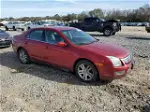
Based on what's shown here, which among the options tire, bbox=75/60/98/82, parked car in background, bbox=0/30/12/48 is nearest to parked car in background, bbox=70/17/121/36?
parked car in background, bbox=0/30/12/48

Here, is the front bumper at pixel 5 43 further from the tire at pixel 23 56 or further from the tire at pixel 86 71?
the tire at pixel 86 71

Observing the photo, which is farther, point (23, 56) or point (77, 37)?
point (23, 56)

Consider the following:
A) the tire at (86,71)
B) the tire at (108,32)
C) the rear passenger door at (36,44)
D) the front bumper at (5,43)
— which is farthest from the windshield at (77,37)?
the tire at (108,32)

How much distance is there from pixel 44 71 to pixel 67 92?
1.77 metres

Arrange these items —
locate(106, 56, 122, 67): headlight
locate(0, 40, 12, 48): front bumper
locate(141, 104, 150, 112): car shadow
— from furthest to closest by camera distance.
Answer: locate(0, 40, 12, 48): front bumper, locate(106, 56, 122, 67): headlight, locate(141, 104, 150, 112): car shadow

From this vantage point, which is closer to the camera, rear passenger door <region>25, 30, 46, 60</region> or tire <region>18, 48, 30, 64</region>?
rear passenger door <region>25, 30, 46, 60</region>

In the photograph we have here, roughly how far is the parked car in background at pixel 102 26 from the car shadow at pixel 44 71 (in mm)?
12318

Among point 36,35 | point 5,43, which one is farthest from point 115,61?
point 5,43

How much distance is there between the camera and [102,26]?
1844 centimetres

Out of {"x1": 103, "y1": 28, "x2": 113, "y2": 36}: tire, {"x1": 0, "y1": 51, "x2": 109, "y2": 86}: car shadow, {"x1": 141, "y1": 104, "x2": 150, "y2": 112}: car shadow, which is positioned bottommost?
{"x1": 141, "y1": 104, "x2": 150, "y2": 112}: car shadow

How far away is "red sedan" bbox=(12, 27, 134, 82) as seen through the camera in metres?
4.70

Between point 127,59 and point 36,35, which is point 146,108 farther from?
point 36,35

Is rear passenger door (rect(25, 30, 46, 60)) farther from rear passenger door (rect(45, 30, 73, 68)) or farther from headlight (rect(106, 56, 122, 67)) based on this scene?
headlight (rect(106, 56, 122, 67))

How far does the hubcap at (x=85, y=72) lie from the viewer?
4.95 meters
